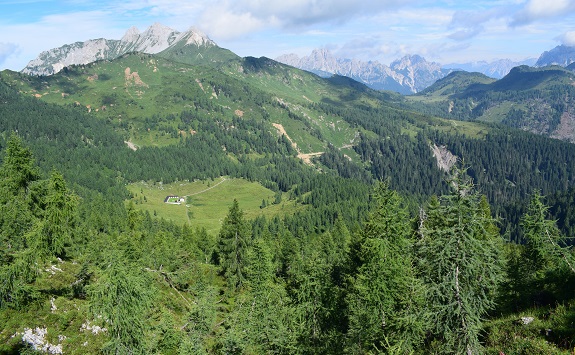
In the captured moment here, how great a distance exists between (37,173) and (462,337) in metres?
48.7

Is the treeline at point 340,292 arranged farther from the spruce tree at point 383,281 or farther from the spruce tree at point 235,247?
the spruce tree at point 235,247

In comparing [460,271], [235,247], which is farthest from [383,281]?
[235,247]

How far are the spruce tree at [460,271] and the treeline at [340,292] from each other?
0.06 m

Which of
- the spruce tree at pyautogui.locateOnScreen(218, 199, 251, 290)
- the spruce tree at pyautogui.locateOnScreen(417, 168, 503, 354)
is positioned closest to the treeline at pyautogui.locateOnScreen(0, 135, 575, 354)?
the spruce tree at pyautogui.locateOnScreen(417, 168, 503, 354)

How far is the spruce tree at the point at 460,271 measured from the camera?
1584 centimetres

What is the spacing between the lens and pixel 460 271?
1628 cm

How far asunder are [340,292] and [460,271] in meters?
29.7

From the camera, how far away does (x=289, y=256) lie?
92250mm

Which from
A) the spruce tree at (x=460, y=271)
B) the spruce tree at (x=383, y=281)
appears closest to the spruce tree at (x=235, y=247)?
the spruce tree at (x=383, y=281)

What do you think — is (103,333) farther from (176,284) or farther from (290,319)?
(176,284)

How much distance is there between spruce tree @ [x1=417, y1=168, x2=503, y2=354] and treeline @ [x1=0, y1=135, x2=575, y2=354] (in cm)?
6

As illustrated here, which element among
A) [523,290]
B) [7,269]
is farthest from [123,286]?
→ [523,290]

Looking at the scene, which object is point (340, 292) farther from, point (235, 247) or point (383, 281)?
point (235, 247)

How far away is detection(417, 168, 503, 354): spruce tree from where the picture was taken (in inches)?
623
